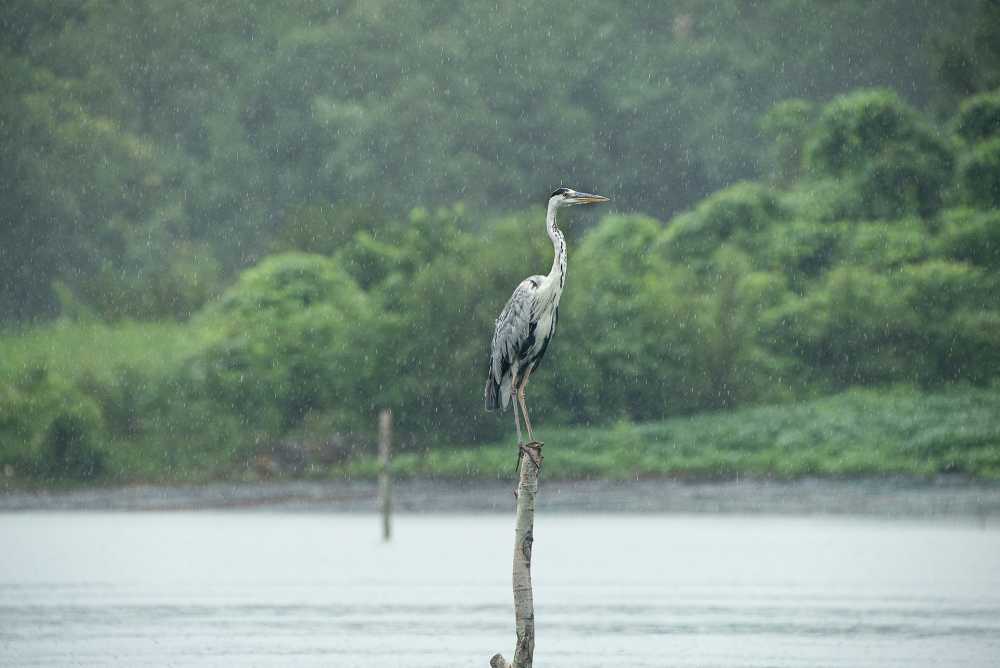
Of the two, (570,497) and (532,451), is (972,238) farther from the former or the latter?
(532,451)

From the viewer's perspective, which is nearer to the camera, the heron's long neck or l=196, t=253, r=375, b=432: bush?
the heron's long neck

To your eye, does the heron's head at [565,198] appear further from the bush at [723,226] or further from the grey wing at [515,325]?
the bush at [723,226]

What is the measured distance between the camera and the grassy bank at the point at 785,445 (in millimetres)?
49188

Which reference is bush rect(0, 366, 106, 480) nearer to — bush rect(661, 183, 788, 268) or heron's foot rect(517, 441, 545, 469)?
bush rect(661, 183, 788, 268)

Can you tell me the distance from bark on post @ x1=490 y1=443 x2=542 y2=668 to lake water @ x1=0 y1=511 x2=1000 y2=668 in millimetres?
5517

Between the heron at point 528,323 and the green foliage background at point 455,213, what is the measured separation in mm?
32688

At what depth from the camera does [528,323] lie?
19.4m

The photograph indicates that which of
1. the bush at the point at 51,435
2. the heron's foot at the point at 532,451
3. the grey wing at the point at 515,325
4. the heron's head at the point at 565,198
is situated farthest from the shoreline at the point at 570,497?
the heron's foot at the point at 532,451

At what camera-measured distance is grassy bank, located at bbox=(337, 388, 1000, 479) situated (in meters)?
49.2

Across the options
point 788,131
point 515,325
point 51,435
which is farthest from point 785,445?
point 515,325

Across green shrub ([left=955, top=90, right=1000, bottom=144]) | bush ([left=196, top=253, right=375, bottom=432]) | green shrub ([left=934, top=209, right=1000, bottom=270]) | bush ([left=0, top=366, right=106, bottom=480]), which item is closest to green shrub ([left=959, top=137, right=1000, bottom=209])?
green shrub ([left=934, top=209, right=1000, bottom=270])

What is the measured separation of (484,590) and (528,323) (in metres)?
12.4

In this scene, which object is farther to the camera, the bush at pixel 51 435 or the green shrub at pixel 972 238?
the green shrub at pixel 972 238

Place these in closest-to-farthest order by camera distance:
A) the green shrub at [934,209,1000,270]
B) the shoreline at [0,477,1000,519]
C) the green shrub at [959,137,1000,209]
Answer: the shoreline at [0,477,1000,519]
the green shrub at [934,209,1000,270]
the green shrub at [959,137,1000,209]
